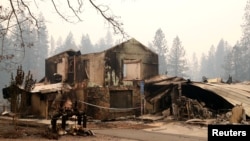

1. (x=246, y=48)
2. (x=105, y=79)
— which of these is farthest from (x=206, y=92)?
(x=246, y=48)

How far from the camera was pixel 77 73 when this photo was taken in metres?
29.1

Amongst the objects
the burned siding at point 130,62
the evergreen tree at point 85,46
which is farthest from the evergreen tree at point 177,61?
the burned siding at point 130,62

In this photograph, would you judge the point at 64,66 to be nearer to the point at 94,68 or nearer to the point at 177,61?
the point at 94,68

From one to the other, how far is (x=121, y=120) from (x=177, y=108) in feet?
13.6

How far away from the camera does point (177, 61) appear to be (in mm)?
95438

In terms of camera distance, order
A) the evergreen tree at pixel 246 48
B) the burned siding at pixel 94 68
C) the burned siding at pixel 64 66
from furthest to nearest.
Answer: the evergreen tree at pixel 246 48, the burned siding at pixel 64 66, the burned siding at pixel 94 68

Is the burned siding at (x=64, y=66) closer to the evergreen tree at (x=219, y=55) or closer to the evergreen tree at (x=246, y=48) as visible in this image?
the evergreen tree at (x=246, y=48)

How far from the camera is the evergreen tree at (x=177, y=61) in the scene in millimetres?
93250

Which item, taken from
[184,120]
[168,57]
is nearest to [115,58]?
[184,120]

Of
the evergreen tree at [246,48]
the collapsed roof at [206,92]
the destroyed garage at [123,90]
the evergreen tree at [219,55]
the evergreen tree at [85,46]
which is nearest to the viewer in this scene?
the collapsed roof at [206,92]

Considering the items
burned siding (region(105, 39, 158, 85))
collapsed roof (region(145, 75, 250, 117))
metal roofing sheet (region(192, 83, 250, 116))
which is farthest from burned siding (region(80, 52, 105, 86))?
metal roofing sheet (region(192, 83, 250, 116))

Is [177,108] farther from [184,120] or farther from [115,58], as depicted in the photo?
[115,58]

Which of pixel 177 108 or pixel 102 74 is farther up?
pixel 102 74

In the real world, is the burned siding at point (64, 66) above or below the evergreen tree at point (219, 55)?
below
